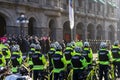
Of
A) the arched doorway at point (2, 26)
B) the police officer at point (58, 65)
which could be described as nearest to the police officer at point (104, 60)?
the police officer at point (58, 65)

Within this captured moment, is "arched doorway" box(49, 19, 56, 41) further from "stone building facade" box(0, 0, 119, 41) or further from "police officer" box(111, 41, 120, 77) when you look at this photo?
"police officer" box(111, 41, 120, 77)

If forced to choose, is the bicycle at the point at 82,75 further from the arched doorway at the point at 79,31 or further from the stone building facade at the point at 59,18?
the arched doorway at the point at 79,31

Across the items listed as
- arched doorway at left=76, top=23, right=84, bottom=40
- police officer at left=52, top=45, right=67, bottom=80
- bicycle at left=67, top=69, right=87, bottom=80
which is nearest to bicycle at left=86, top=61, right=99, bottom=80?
bicycle at left=67, top=69, right=87, bottom=80

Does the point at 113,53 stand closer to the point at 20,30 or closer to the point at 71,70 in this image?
the point at 71,70

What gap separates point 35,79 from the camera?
54.0 feet

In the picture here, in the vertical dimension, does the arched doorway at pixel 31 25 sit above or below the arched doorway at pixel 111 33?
above

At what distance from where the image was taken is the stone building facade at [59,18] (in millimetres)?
34438

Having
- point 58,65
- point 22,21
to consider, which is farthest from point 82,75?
point 22,21

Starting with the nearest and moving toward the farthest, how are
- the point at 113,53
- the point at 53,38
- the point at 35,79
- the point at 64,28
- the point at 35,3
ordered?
the point at 35,79, the point at 113,53, the point at 35,3, the point at 53,38, the point at 64,28

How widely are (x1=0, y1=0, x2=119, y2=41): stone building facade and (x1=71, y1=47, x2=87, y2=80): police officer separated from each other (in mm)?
19053

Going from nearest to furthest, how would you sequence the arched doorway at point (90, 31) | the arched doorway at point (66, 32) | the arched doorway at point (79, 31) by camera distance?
the arched doorway at point (66, 32) < the arched doorway at point (79, 31) < the arched doorway at point (90, 31)

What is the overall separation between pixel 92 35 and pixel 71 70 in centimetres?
4046

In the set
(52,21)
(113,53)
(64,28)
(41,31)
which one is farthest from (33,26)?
(113,53)

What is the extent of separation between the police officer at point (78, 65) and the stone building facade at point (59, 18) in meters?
19.1
